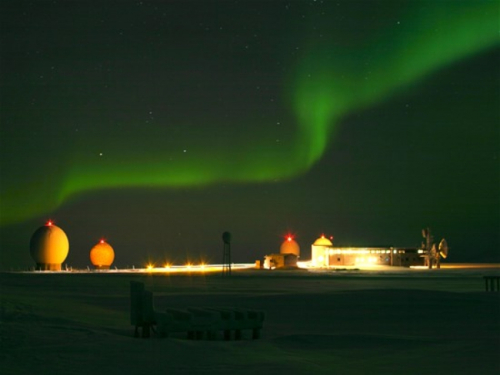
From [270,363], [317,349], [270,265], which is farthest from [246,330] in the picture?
[270,265]

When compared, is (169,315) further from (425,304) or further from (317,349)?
(425,304)

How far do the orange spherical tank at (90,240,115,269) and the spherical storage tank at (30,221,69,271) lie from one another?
892cm

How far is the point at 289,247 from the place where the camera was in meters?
123

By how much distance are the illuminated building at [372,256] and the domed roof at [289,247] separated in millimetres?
13060

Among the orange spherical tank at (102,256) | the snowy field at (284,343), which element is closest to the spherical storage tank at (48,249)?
the orange spherical tank at (102,256)

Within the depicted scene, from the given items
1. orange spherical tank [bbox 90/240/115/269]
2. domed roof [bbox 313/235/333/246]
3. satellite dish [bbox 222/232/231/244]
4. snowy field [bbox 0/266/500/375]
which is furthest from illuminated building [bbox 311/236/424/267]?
snowy field [bbox 0/266/500/375]

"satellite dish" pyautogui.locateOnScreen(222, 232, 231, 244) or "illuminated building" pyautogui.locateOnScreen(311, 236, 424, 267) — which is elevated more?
"satellite dish" pyautogui.locateOnScreen(222, 232, 231, 244)

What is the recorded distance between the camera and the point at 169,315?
805 inches

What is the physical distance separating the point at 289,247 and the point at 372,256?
20252mm

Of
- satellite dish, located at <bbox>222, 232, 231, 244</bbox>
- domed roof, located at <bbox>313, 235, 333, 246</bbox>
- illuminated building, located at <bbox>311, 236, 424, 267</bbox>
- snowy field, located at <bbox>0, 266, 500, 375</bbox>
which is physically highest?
domed roof, located at <bbox>313, 235, 333, 246</bbox>

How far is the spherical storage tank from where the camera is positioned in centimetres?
A: 9712

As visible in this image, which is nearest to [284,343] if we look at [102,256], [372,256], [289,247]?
[372,256]

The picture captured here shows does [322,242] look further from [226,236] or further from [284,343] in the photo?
[284,343]

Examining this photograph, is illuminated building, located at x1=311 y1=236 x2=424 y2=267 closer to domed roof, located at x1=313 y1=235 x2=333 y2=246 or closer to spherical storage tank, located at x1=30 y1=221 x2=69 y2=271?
domed roof, located at x1=313 y1=235 x2=333 y2=246
